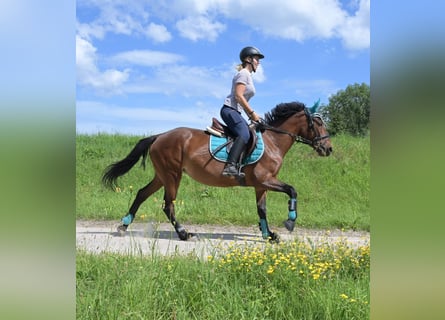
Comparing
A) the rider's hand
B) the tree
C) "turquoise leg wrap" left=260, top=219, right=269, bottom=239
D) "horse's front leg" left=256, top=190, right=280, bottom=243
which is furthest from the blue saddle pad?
the tree

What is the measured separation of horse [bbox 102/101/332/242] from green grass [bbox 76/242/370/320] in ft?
5.03

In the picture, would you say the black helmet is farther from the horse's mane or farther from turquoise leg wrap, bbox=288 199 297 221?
turquoise leg wrap, bbox=288 199 297 221

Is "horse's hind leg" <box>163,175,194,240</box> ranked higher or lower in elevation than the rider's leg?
lower

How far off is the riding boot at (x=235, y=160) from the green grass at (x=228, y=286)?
4.76 feet

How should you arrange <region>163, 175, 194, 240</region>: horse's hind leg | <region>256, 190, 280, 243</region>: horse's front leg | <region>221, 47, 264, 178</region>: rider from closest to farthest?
<region>221, 47, 264, 178</region>: rider < <region>256, 190, 280, 243</region>: horse's front leg < <region>163, 175, 194, 240</region>: horse's hind leg

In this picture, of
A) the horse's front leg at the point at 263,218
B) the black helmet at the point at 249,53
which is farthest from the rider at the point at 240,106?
the horse's front leg at the point at 263,218

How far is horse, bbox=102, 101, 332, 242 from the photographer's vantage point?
477 centimetres

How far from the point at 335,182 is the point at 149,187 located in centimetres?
302

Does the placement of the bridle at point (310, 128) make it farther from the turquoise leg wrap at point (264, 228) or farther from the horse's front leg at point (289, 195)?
the turquoise leg wrap at point (264, 228)

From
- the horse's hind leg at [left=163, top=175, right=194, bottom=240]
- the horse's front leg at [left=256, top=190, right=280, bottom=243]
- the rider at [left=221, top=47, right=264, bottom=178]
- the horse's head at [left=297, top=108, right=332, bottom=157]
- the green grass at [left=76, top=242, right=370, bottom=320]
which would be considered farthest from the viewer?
the horse's hind leg at [left=163, top=175, right=194, bottom=240]

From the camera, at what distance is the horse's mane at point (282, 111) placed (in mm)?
4852
